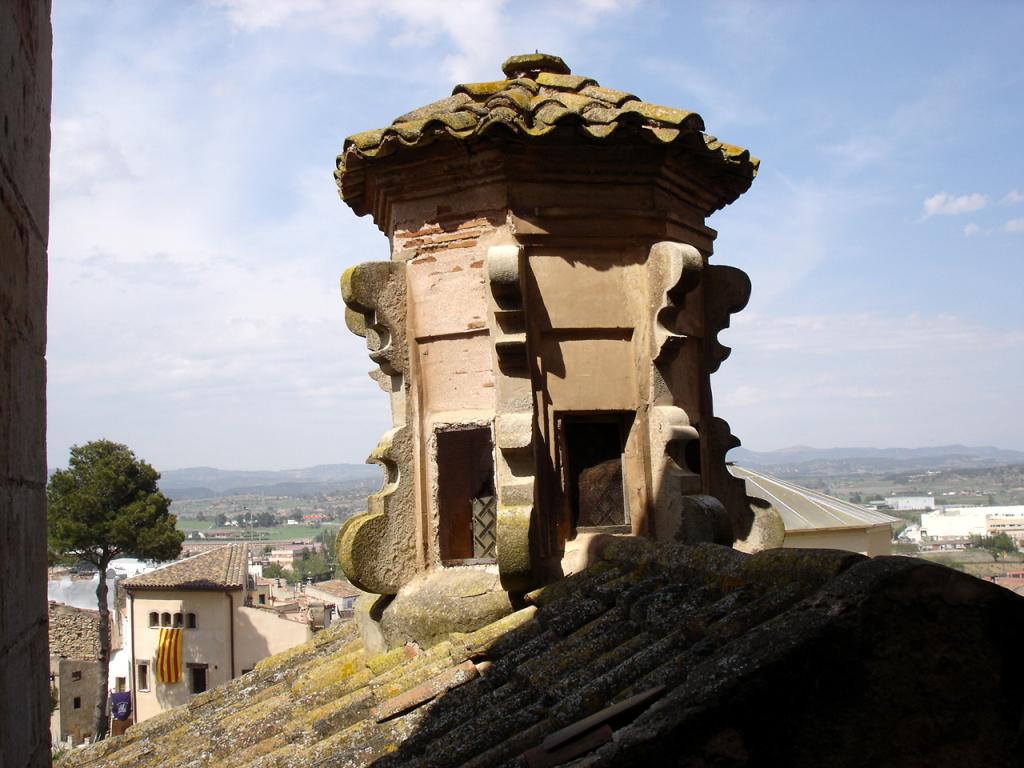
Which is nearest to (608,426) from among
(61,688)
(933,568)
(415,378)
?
(415,378)

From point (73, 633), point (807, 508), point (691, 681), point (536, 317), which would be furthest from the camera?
point (73, 633)

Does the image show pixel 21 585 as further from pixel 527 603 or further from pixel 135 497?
pixel 135 497

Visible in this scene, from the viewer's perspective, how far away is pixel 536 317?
→ 647 centimetres

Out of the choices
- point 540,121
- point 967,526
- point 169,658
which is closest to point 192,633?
point 169,658

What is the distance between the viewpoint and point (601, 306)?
6582mm

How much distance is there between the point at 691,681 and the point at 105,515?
35.9 m

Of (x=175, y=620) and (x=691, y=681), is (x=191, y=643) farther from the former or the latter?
(x=691, y=681)

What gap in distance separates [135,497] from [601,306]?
3328 cm

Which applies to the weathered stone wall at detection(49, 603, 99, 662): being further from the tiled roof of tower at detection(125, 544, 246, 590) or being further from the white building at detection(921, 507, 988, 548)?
the white building at detection(921, 507, 988, 548)

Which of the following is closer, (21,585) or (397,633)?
(21,585)

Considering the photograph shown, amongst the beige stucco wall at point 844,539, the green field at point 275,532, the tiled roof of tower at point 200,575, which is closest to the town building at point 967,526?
the tiled roof of tower at point 200,575

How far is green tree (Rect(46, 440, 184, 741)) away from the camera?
3494cm

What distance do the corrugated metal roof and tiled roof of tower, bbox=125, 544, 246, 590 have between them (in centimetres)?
2152

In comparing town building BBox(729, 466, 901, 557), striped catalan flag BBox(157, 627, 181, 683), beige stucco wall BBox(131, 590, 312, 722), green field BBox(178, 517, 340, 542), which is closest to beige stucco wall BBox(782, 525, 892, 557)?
town building BBox(729, 466, 901, 557)
